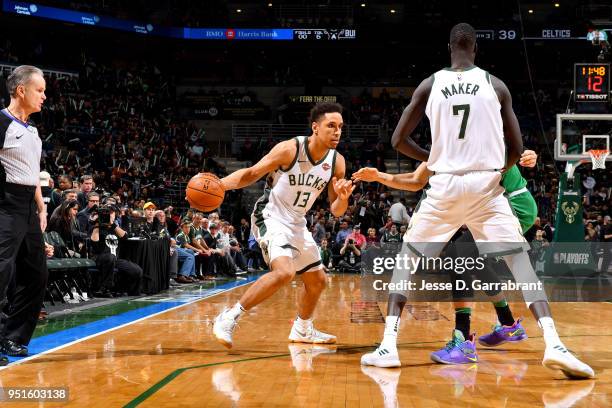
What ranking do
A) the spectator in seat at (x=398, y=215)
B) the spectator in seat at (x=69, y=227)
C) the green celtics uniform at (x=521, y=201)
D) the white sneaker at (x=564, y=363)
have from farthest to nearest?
the spectator in seat at (x=398, y=215) < the spectator in seat at (x=69, y=227) < the green celtics uniform at (x=521, y=201) < the white sneaker at (x=564, y=363)

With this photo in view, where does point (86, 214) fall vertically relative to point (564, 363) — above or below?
above

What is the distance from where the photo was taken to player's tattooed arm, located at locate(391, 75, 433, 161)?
4.92 metres

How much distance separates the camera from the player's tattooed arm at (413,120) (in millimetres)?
4918

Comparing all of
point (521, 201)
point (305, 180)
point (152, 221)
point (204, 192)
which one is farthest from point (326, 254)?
point (204, 192)

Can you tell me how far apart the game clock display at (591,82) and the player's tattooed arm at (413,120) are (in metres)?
13.0

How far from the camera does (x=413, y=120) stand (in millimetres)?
4988

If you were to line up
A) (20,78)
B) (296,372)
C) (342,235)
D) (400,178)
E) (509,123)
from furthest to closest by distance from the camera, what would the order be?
(342,235)
(400,178)
(20,78)
(509,123)
(296,372)

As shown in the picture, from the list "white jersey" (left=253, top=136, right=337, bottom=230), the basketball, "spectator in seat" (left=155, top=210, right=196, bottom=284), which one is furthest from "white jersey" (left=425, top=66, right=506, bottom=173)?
"spectator in seat" (left=155, top=210, right=196, bottom=284)

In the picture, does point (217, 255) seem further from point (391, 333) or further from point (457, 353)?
point (391, 333)

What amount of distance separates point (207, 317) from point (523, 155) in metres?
4.48

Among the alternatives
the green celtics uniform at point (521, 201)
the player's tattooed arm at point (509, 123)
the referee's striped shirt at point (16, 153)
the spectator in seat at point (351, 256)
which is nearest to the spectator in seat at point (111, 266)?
the referee's striped shirt at point (16, 153)

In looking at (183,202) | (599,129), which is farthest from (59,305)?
(599,129)

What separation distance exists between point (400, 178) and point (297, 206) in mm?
1145

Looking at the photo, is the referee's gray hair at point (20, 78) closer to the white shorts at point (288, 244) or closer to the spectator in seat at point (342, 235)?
the white shorts at point (288, 244)
